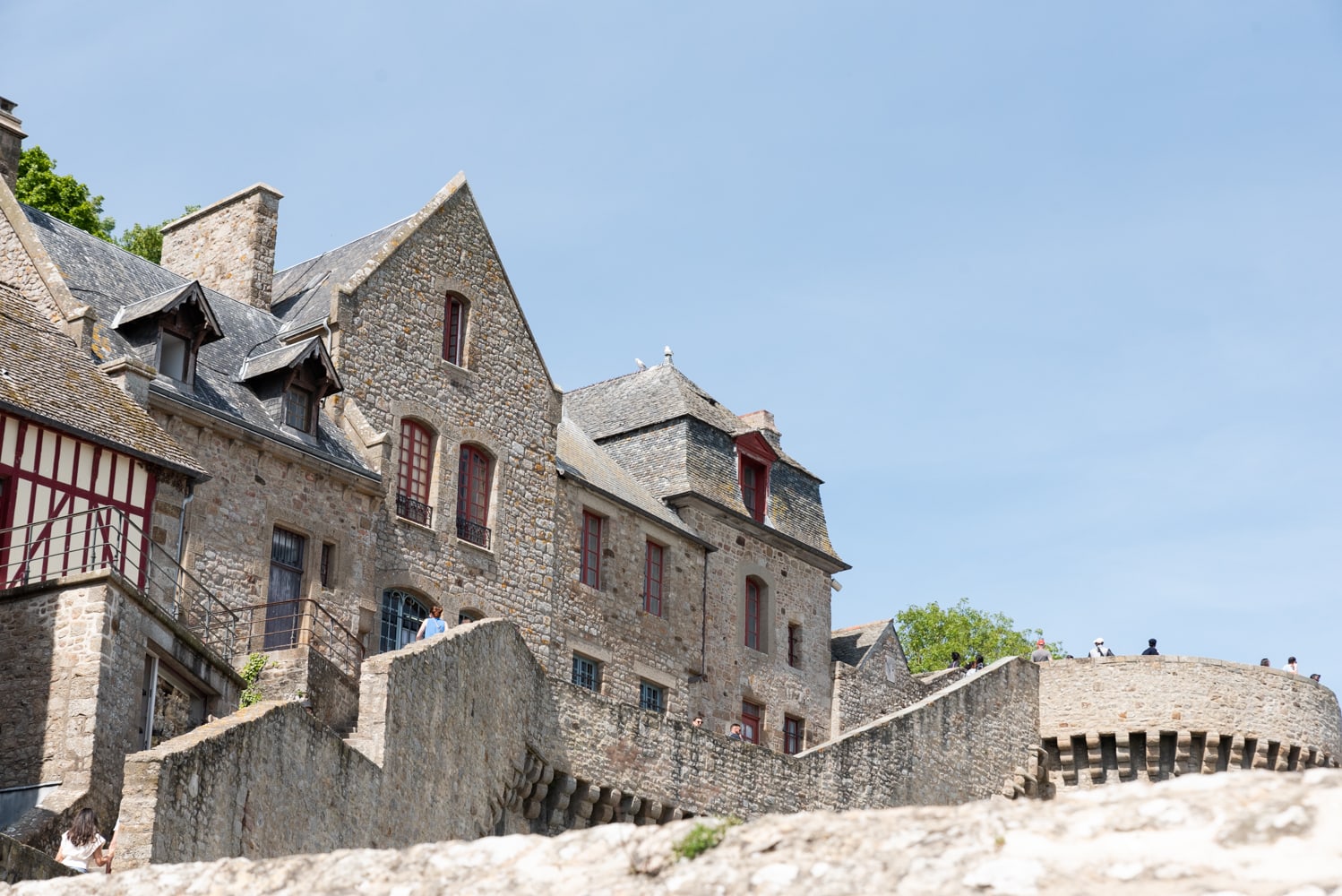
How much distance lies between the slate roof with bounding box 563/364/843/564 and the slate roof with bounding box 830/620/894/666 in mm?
1744

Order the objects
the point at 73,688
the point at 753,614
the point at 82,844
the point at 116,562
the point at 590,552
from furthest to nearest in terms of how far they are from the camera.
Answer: the point at 753,614 < the point at 590,552 < the point at 116,562 < the point at 73,688 < the point at 82,844

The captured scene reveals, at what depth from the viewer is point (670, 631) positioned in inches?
1120

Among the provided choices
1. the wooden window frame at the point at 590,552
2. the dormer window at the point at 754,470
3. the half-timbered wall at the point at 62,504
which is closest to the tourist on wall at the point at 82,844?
the half-timbered wall at the point at 62,504

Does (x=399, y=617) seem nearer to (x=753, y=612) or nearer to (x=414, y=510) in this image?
(x=414, y=510)

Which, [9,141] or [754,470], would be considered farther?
[754,470]

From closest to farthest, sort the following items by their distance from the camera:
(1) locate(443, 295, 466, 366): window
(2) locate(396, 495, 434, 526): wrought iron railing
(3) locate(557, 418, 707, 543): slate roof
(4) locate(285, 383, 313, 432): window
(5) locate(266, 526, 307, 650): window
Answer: (5) locate(266, 526, 307, 650): window
(4) locate(285, 383, 313, 432): window
(2) locate(396, 495, 434, 526): wrought iron railing
(1) locate(443, 295, 466, 366): window
(3) locate(557, 418, 707, 543): slate roof

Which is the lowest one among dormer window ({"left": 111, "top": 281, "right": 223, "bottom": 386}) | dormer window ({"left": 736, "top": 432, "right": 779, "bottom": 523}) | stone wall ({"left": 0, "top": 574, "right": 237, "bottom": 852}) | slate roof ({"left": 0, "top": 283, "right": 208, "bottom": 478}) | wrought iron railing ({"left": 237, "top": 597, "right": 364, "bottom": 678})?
stone wall ({"left": 0, "top": 574, "right": 237, "bottom": 852})

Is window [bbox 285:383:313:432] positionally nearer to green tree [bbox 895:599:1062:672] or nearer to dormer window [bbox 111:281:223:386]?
dormer window [bbox 111:281:223:386]

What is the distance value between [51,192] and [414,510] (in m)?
11.1

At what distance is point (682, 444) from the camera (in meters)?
31.0

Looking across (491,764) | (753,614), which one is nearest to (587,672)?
(753,614)

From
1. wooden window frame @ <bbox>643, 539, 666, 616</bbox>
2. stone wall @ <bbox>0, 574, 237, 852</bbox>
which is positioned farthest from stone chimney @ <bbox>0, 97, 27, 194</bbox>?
wooden window frame @ <bbox>643, 539, 666, 616</bbox>

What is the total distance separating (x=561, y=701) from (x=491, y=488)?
15.0ft

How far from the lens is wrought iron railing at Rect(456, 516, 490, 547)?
24.8 meters
